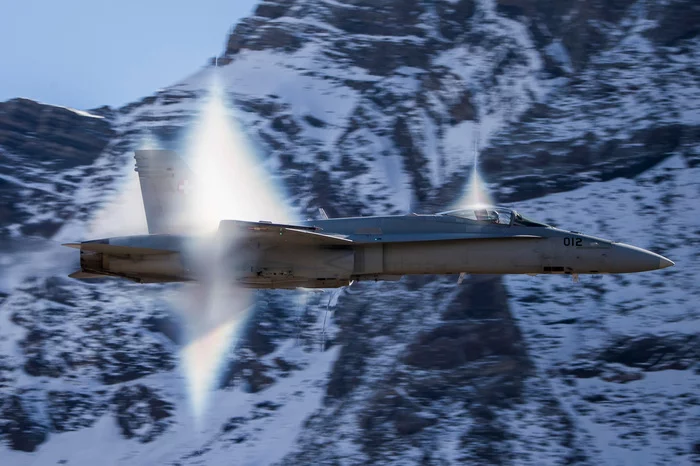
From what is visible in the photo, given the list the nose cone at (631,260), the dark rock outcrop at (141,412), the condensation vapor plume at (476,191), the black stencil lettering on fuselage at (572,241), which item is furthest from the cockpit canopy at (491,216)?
the condensation vapor plume at (476,191)

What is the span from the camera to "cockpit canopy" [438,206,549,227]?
24828 millimetres

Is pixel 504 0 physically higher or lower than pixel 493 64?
higher

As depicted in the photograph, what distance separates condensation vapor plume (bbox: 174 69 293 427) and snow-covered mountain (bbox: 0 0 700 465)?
1358 millimetres

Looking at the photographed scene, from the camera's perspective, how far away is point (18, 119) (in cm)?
9675

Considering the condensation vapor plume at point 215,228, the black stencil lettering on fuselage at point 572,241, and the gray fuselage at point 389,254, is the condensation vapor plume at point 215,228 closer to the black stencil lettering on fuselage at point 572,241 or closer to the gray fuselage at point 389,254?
the gray fuselage at point 389,254

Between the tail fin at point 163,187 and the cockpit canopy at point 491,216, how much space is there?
7.66 metres

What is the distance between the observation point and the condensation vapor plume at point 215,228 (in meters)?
24.7

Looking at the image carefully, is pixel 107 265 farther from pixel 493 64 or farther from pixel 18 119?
pixel 493 64

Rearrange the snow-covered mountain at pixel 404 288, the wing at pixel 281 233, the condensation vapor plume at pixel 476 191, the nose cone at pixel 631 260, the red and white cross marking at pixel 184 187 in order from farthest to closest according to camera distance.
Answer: the condensation vapor plume at pixel 476 191
the snow-covered mountain at pixel 404 288
the red and white cross marking at pixel 184 187
the nose cone at pixel 631 260
the wing at pixel 281 233

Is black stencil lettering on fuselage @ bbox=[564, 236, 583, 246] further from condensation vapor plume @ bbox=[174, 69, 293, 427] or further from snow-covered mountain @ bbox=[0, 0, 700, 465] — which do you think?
snow-covered mountain @ bbox=[0, 0, 700, 465]

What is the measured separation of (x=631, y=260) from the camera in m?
24.7

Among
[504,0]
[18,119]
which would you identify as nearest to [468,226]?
[18,119]

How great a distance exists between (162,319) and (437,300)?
19.6 meters

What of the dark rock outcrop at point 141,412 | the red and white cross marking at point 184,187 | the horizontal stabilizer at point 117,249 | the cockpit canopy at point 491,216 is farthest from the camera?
the dark rock outcrop at point 141,412
